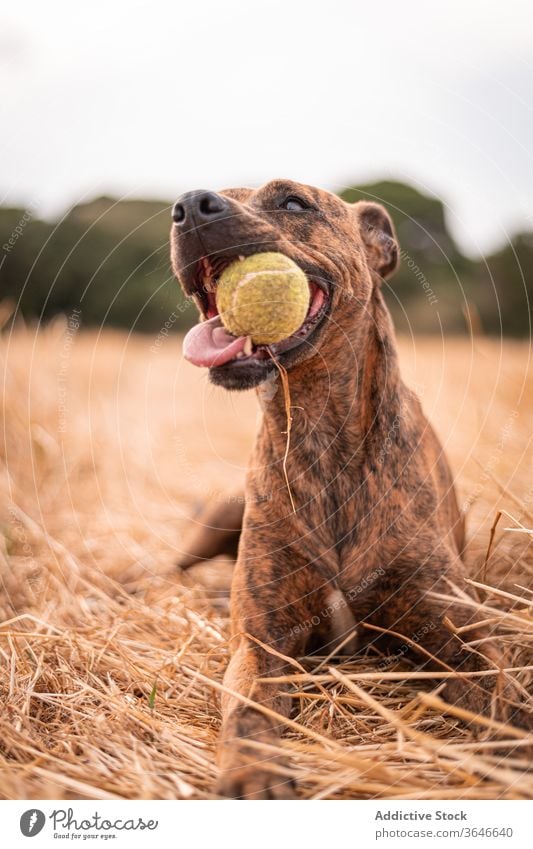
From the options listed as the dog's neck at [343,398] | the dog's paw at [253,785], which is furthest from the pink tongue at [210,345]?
the dog's paw at [253,785]

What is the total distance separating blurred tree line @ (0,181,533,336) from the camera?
4.34 m

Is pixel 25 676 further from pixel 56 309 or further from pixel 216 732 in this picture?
pixel 56 309

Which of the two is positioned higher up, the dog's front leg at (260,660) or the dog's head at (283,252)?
the dog's head at (283,252)

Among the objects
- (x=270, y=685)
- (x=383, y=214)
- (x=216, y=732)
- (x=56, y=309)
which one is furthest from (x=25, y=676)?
(x=56, y=309)

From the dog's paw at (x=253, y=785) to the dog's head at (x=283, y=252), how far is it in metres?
1.34

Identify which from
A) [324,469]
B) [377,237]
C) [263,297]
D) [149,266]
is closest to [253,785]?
[324,469]

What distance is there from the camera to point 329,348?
2.92 m

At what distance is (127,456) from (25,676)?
4.21m

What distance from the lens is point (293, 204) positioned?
2.98 m

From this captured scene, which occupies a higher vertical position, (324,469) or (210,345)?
(210,345)

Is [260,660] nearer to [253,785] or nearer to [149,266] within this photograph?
[253,785]

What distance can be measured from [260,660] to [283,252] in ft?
5.34

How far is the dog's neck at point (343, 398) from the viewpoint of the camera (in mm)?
2990

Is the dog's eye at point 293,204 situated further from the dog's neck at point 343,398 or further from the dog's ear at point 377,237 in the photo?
the dog's neck at point 343,398
